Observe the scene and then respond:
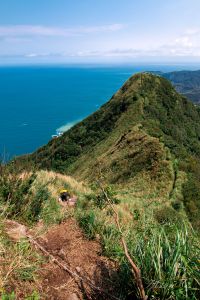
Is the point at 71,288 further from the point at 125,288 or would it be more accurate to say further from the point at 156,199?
the point at 156,199

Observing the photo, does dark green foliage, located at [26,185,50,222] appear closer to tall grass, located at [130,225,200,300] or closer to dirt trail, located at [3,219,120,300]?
dirt trail, located at [3,219,120,300]

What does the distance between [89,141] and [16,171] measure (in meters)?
44.0

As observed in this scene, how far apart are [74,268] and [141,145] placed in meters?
28.0

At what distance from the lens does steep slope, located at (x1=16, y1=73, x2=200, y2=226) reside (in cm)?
2628

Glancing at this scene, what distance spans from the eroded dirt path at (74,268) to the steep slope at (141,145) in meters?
7.35

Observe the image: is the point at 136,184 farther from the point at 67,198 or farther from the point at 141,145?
the point at 67,198

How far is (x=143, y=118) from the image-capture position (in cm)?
4650

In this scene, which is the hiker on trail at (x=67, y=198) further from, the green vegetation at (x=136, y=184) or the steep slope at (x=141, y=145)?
the steep slope at (x=141, y=145)

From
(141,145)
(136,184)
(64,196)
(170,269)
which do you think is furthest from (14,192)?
(141,145)

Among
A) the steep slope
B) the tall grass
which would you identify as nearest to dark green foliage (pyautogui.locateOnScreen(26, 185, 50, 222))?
the tall grass

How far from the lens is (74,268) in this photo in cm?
482

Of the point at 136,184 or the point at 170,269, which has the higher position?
the point at 170,269

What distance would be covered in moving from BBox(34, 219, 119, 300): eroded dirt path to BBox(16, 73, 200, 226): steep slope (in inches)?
289

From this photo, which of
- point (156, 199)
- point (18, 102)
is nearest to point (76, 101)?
point (18, 102)
